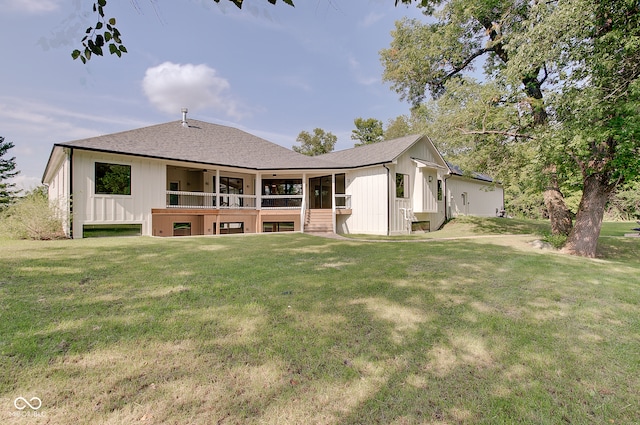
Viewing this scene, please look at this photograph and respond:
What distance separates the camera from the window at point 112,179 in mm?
11953

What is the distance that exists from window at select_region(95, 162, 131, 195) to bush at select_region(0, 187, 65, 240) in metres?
1.74

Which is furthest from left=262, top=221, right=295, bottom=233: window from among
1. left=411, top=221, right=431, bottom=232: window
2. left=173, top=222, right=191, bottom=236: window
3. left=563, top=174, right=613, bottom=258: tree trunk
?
left=563, top=174, right=613, bottom=258: tree trunk

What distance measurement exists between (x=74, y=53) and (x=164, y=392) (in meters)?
3.27

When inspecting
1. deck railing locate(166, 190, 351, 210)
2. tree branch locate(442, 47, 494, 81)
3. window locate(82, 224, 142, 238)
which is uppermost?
tree branch locate(442, 47, 494, 81)

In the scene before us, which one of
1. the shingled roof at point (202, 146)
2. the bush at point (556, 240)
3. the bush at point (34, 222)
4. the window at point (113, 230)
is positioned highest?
the shingled roof at point (202, 146)

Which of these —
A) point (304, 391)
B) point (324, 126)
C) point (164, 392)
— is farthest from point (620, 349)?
point (324, 126)

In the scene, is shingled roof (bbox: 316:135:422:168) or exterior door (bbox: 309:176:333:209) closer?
shingled roof (bbox: 316:135:422:168)

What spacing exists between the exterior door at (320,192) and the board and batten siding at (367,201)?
1.94 meters

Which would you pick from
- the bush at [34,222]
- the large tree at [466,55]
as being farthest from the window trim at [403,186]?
the bush at [34,222]

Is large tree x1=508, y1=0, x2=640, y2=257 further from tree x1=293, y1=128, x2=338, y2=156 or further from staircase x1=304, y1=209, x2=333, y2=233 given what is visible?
tree x1=293, y1=128, x2=338, y2=156

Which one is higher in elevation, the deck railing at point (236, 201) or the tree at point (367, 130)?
the tree at point (367, 130)

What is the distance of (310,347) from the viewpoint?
2.96 m

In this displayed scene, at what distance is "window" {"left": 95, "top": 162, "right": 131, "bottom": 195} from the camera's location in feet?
39.2

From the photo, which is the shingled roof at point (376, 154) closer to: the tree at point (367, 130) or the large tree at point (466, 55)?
the large tree at point (466, 55)
